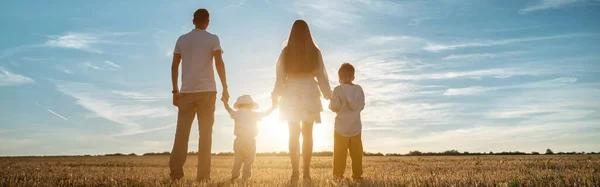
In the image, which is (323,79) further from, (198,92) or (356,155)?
(198,92)

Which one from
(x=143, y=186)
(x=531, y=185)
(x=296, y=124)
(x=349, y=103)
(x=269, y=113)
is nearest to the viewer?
(x=531, y=185)

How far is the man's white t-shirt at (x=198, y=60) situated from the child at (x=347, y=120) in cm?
218

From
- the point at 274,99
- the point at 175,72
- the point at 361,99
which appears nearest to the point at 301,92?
the point at 274,99

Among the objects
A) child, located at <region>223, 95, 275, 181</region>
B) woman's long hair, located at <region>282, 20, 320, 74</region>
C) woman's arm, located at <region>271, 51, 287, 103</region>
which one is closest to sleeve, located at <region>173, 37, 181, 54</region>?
child, located at <region>223, 95, 275, 181</region>

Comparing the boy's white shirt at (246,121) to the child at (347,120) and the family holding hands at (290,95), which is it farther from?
the child at (347,120)

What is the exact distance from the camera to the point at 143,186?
6.61 metres

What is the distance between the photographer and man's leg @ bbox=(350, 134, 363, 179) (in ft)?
25.3

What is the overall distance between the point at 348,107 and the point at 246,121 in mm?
2011

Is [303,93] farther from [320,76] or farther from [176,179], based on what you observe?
[176,179]

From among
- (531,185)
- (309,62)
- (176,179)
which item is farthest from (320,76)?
(531,185)

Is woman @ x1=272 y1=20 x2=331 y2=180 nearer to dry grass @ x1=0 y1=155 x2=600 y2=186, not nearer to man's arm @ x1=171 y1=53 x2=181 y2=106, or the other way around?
dry grass @ x1=0 y1=155 x2=600 y2=186

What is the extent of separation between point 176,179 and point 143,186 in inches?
33.6

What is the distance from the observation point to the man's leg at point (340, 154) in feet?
25.6

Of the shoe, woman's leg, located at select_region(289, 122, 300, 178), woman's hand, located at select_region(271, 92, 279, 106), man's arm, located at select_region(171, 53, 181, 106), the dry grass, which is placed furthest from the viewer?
man's arm, located at select_region(171, 53, 181, 106)
